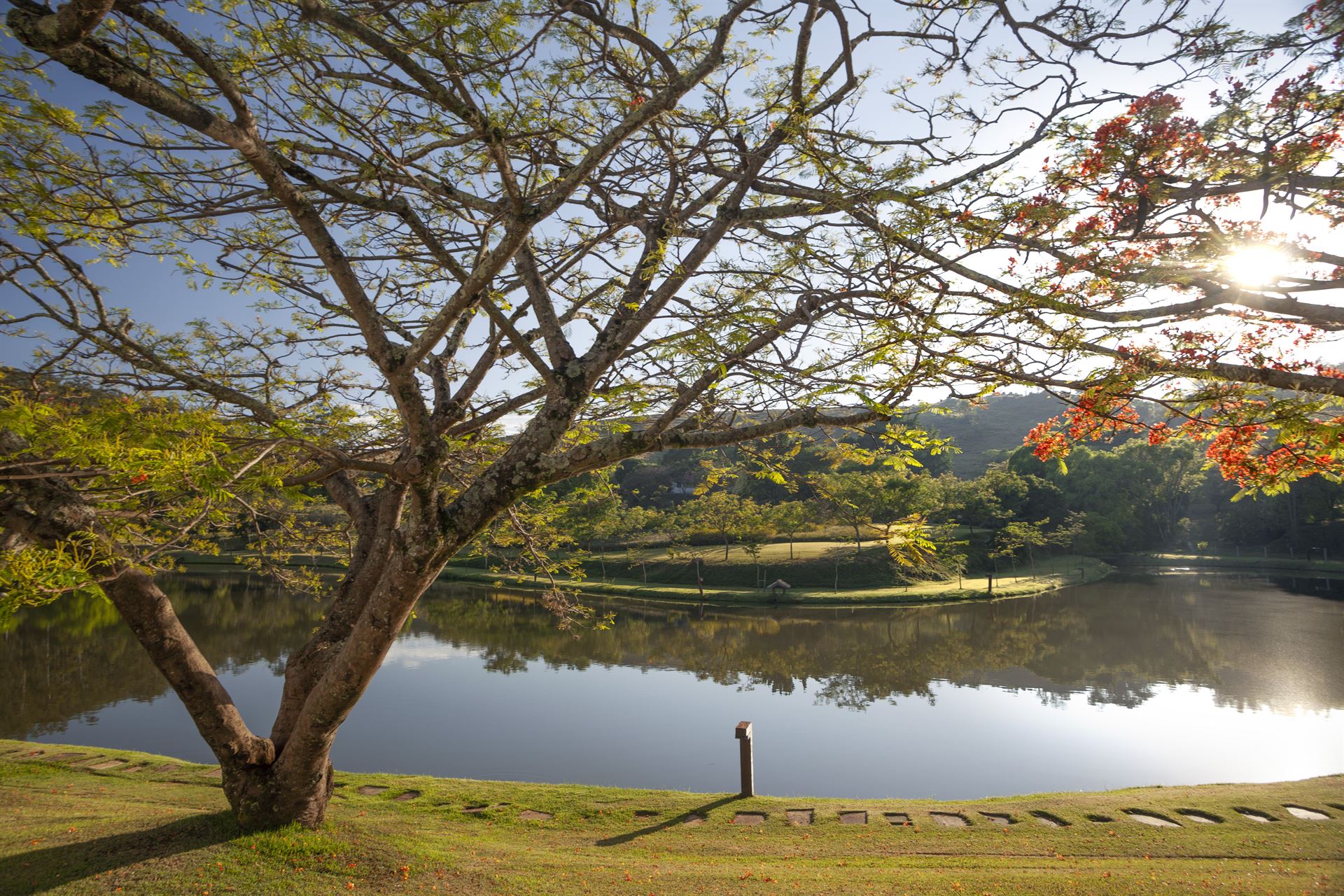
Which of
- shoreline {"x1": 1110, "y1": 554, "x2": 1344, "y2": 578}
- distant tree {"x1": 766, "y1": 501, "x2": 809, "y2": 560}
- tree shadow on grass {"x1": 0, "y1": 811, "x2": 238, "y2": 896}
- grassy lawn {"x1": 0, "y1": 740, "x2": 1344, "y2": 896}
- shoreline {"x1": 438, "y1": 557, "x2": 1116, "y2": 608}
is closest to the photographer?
tree shadow on grass {"x1": 0, "y1": 811, "x2": 238, "y2": 896}

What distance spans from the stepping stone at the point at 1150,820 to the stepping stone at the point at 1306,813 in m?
1.20

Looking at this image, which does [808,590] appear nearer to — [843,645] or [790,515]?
[790,515]

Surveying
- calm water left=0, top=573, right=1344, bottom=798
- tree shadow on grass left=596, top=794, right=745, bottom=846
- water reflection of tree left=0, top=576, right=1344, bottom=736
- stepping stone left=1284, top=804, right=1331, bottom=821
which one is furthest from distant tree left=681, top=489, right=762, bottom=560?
stepping stone left=1284, top=804, right=1331, bottom=821

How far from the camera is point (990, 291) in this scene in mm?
4145

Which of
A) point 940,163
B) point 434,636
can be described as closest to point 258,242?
point 940,163

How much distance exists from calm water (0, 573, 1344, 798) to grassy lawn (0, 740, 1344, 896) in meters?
1.93

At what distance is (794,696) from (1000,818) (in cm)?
685

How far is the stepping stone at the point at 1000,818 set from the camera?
6.64 m

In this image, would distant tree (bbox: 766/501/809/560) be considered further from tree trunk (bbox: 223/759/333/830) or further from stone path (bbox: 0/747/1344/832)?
tree trunk (bbox: 223/759/333/830)

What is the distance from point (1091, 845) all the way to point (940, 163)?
239 inches

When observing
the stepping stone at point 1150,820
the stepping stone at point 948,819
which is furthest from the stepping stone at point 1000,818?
the stepping stone at point 1150,820

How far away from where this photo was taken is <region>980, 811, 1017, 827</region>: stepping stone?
664 cm

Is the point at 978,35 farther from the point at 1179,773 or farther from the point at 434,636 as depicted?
the point at 434,636

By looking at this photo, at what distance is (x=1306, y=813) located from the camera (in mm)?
6547
